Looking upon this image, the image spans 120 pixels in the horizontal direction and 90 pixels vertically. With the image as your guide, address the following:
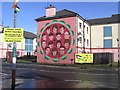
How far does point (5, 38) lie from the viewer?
11945 mm

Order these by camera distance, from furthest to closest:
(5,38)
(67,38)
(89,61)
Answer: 1. (67,38)
2. (89,61)
3. (5,38)

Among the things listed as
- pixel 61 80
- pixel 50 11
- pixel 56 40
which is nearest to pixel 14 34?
pixel 61 80

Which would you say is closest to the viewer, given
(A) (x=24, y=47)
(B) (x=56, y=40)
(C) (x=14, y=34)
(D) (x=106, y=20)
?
(C) (x=14, y=34)

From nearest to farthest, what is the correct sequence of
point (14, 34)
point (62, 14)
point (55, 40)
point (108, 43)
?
point (14, 34)
point (55, 40)
point (62, 14)
point (108, 43)

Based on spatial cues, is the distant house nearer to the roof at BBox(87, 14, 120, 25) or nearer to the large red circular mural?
the large red circular mural

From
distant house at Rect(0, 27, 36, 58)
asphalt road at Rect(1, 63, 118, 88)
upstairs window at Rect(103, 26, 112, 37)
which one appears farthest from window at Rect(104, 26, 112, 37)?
distant house at Rect(0, 27, 36, 58)

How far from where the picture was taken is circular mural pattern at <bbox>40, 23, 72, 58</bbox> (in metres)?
44.1

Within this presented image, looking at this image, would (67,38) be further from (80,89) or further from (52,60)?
(80,89)

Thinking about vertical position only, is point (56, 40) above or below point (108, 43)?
above

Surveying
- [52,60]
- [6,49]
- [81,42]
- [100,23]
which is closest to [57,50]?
[52,60]

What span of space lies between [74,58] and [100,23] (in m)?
13.4

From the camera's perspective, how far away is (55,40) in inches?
1789

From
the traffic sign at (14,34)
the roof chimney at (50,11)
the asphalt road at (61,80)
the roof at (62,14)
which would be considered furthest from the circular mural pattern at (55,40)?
the traffic sign at (14,34)

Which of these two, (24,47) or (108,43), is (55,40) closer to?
(108,43)
